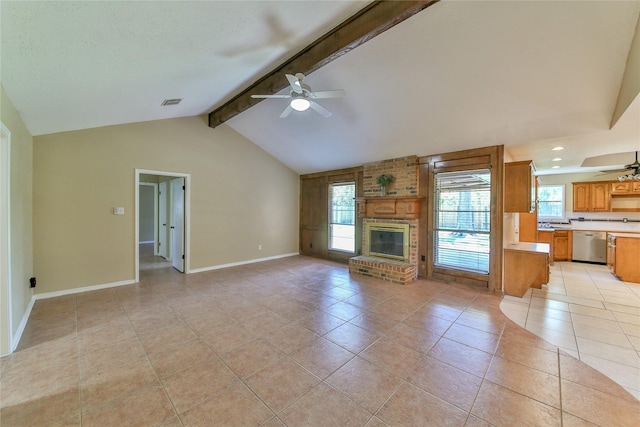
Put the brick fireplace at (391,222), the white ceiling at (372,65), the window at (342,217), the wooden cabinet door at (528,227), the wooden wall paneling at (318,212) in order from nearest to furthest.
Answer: the white ceiling at (372,65) → the brick fireplace at (391,222) → the wooden cabinet door at (528,227) → the window at (342,217) → the wooden wall paneling at (318,212)

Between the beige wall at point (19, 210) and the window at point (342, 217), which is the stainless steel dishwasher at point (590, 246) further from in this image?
the beige wall at point (19, 210)

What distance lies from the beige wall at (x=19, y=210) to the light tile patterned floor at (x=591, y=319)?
538 cm

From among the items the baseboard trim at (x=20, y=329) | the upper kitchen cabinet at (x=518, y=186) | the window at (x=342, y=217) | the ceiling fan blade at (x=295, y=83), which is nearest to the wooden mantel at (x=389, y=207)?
the window at (x=342, y=217)

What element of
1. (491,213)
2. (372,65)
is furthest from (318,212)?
(372,65)

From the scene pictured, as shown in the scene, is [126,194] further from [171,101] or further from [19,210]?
[171,101]

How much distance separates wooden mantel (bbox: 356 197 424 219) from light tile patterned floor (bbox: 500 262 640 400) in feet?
6.68

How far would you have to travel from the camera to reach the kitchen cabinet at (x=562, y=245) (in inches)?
255

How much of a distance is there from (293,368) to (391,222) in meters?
3.69

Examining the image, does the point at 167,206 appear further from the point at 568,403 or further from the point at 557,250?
the point at 557,250

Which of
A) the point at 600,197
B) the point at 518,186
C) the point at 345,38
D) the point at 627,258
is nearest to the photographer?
the point at 345,38

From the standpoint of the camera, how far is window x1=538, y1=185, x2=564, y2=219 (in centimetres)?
699

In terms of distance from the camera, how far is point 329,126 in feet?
15.2

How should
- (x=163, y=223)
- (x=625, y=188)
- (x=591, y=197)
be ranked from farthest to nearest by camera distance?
(x=163, y=223), (x=591, y=197), (x=625, y=188)

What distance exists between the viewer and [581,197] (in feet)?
21.6
